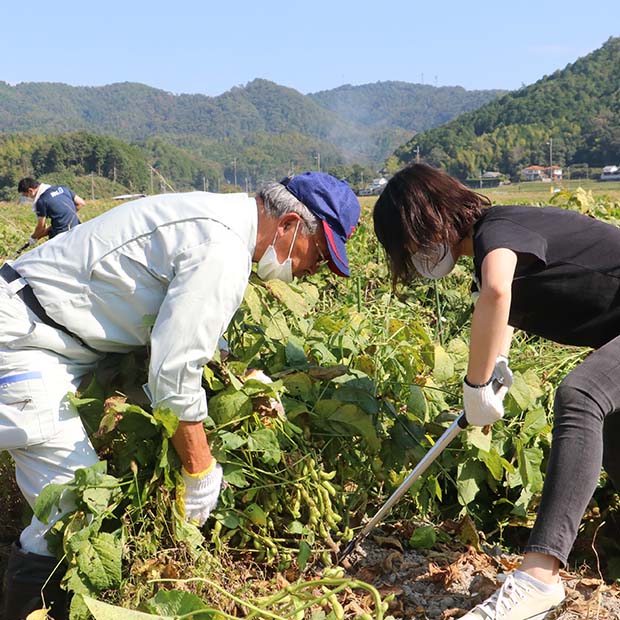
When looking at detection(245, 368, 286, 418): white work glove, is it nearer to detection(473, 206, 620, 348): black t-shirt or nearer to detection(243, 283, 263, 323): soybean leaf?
detection(243, 283, 263, 323): soybean leaf

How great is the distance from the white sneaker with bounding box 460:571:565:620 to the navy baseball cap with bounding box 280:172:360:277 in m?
0.92

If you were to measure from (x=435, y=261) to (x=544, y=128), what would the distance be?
81.5 meters

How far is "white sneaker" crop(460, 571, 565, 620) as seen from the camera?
180 centimetres

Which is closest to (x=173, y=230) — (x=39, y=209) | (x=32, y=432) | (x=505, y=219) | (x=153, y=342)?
(x=153, y=342)

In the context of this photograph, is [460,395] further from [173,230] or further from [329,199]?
[173,230]

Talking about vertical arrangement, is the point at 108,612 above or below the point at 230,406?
below

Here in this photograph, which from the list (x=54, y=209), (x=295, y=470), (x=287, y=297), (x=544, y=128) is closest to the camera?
(x=295, y=470)

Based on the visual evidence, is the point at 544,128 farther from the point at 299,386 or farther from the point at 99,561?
the point at 99,561

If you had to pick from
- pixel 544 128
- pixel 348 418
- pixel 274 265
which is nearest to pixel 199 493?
pixel 348 418

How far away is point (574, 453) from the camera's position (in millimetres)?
1834

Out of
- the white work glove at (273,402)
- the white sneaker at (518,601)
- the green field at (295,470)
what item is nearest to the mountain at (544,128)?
the green field at (295,470)

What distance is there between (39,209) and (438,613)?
8.03m

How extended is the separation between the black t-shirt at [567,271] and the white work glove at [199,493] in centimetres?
91

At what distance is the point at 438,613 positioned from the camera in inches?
84.7
